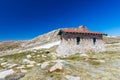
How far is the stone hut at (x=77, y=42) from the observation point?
1544 inches

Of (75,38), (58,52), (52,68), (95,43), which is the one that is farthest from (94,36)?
(52,68)

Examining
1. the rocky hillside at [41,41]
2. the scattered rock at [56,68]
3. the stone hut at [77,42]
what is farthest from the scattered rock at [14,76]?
the rocky hillside at [41,41]

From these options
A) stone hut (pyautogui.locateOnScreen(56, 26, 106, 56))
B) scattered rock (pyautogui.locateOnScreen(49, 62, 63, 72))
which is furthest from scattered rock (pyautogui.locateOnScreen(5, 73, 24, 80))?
stone hut (pyautogui.locateOnScreen(56, 26, 106, 56))

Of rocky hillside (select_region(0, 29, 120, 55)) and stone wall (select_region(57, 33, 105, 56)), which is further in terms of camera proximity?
rocky hillside (select_region(0, 29, 120, 55))

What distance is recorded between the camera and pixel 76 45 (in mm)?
40062

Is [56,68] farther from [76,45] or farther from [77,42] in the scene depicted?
[77,42]

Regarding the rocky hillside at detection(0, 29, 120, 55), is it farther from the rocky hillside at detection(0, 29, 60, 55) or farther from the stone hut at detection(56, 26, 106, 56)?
the stone hut at detection(56, 26, 106, 56)

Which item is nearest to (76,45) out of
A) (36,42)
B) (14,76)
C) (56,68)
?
(56,68)

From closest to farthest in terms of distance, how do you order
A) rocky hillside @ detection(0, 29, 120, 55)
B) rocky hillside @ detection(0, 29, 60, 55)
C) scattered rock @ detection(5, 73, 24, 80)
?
scattered rock @ detection(5, 73, 24, 80) → rocky hillside @ detection(0, 29, 120, 55) → rocky hillside @ detection(0, 29, 60, 55)

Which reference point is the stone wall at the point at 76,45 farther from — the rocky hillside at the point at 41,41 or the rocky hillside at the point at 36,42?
the rocky hillside at the point at 36,42

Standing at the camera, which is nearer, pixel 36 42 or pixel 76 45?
pixel 76 45

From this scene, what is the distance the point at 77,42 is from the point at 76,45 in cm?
101

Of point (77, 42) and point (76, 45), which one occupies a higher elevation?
point (77, 42)

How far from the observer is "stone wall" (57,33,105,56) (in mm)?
39188
